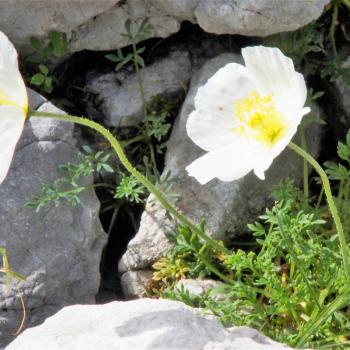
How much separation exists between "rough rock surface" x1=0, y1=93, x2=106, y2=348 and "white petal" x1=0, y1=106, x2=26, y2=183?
63 centimetres

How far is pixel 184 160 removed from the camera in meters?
3.25

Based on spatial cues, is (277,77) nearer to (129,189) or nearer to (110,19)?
(129,189)

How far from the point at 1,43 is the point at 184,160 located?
A: 3.07 feet

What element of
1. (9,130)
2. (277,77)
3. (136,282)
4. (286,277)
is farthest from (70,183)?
(277,77)

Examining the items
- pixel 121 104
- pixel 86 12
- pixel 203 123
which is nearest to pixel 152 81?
pixel 121 104

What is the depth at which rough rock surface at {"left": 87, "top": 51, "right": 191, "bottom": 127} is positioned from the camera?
3379 mm

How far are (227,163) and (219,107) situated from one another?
0.24m

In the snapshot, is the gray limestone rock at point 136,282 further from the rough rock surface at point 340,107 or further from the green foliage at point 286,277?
the rough rock surface at point 340,107

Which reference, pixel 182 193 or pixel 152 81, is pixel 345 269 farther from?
pixel 152 81

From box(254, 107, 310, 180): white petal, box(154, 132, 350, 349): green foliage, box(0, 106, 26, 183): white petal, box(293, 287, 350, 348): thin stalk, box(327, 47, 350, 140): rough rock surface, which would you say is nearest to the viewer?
box(254, 107, 310, 180): white petal

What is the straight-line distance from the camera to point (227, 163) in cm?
248

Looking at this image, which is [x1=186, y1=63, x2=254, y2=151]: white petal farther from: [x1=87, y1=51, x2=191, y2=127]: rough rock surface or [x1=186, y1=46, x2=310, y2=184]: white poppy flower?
[x1=87, y1=51, x2=191, y2=127]: rough rock surface

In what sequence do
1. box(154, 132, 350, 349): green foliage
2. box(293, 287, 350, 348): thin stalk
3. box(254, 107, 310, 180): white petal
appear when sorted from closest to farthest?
1. box(254, 107, 310, 180): white petal
2. box(293, 287, 350, 348): thin stalk
3. box(154, 132, 350, 349): green foliage

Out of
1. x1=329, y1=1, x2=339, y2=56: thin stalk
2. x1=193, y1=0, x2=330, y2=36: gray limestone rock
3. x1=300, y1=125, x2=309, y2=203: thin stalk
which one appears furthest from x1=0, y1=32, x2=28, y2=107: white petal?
x1=329, y1=1, x2=339, y2=56: thin stalk
